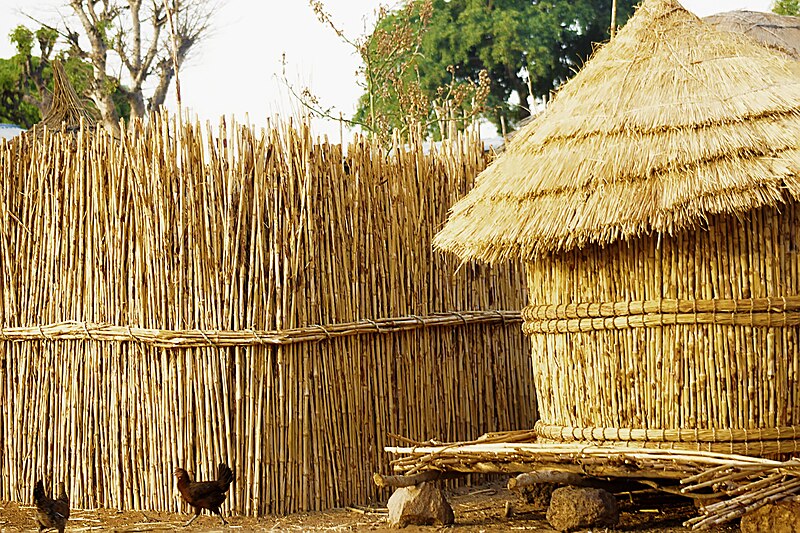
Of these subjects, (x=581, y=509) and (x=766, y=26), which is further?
(x=766, y=26)

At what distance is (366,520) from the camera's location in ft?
20.3

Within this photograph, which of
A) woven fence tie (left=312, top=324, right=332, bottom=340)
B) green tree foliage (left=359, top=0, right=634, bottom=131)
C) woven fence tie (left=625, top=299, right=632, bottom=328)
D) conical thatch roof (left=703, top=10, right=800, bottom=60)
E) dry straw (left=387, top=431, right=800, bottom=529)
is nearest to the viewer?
dry straw (left=387, top=431, right=800, bottom=529)

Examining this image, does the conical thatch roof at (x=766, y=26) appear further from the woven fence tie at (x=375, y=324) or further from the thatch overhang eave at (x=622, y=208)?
the thatch overhang eave at (x=622, y=208)

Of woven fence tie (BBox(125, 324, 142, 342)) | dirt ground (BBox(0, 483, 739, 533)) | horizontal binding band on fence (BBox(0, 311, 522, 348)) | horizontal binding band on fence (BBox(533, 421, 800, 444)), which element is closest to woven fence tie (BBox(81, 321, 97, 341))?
horizontal binding band on fence (BBox(0, 311, 522, 348))

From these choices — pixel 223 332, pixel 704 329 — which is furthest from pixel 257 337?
pixel 704 329

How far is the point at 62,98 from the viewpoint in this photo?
935 centimetres

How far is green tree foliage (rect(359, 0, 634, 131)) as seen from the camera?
25.7 meters

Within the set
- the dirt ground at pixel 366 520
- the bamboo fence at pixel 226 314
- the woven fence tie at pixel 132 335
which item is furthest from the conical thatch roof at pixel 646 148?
the woven fence tie at pixel 132 335

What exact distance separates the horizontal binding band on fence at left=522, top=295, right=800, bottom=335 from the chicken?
114 inches

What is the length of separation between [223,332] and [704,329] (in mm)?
2710

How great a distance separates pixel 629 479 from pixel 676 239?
1.32 m

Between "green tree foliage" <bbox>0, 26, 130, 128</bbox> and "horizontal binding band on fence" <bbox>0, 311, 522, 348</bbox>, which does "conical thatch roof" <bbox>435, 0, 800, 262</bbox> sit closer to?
"horizontal binding band on fence" <bbox>0, 311, 522, 348</bbox>

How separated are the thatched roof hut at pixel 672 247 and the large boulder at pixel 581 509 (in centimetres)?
29

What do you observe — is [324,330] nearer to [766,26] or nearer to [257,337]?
[257,337]
